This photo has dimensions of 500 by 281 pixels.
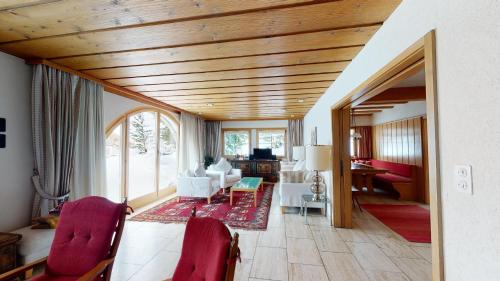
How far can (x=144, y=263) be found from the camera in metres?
2.23

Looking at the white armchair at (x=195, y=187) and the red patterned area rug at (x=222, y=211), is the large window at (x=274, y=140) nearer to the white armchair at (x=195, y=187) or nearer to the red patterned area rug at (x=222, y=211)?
the red patterned area rug at (x=222, y=211)

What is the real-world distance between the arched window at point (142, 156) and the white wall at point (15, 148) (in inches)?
53.5

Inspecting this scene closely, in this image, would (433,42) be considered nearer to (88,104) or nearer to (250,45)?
(250,45)

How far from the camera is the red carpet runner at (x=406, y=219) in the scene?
282 cm

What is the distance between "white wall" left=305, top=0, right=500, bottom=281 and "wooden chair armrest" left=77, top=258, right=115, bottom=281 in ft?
6.33

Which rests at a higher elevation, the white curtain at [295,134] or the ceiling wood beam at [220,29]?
the ceiling wood beam at [220,29]

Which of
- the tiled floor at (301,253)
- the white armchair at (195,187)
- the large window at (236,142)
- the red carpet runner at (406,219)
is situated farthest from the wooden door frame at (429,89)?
the large window at (236,142)

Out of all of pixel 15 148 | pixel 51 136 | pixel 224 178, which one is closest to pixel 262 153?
pixel 224 178

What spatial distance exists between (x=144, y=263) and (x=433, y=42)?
9.94ft

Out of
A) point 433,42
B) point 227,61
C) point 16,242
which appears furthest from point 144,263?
point 433,42

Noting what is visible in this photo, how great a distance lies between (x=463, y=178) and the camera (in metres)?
0.91

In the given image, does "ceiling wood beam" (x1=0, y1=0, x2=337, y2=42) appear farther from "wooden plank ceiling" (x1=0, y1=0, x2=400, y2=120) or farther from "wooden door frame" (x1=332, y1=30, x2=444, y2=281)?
"wooden door frame" (x1=332, y1=30, x2=444, y2=281)

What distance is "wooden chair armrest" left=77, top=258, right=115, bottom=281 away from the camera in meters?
1.19

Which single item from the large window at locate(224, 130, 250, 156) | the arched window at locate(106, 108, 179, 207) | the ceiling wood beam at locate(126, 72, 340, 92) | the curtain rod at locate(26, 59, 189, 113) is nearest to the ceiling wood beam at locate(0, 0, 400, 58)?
the curtain rod at locate(26, 59, 189, 113)
